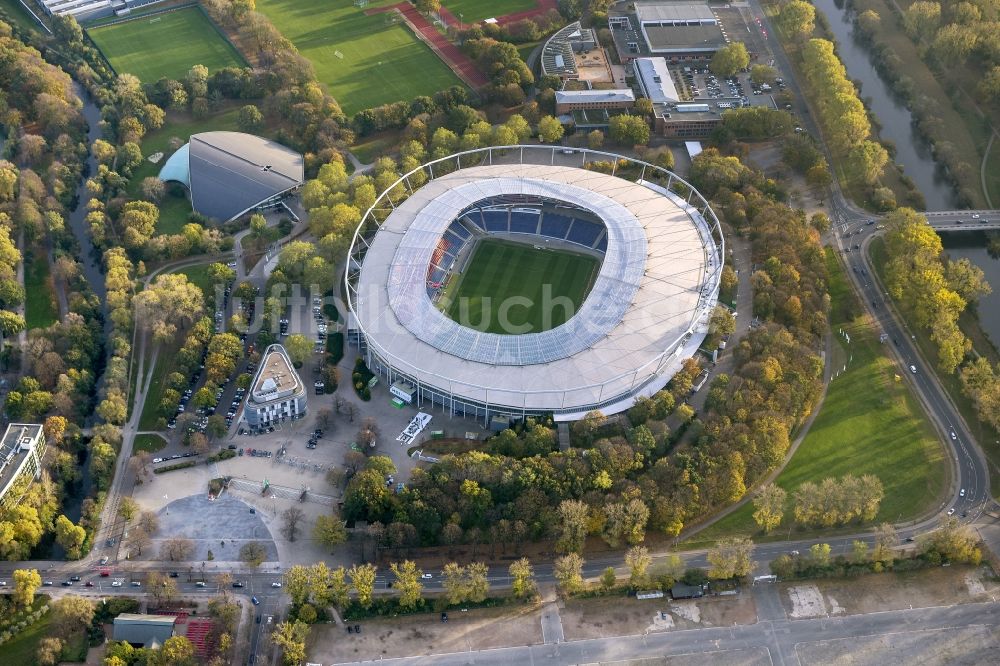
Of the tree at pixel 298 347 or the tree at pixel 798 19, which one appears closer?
Answer: the tree at pixel 298 347

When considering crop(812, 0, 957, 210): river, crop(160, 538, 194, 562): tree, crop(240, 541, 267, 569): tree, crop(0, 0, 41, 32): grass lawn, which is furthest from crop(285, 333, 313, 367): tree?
crop(0, 0, 41, 32): grass lawn

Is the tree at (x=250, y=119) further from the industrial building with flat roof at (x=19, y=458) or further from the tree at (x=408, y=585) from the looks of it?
the tree at (x=408, y=585)

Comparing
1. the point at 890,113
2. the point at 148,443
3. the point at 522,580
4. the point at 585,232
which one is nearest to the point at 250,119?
the point at 585,232

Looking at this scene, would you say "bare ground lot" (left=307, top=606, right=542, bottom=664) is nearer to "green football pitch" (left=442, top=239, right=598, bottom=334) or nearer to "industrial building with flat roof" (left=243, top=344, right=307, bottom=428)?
"industrial building with flat roof" (left=243, top=344, right=307, bottom=428)

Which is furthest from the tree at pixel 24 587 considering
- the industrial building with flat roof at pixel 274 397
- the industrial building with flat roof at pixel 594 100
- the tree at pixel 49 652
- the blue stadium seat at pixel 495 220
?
the industrial building with flat roof at pixel 594 100

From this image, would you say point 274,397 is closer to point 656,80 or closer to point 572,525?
point 572,525

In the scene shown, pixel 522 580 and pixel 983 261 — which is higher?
pixel 983 261
